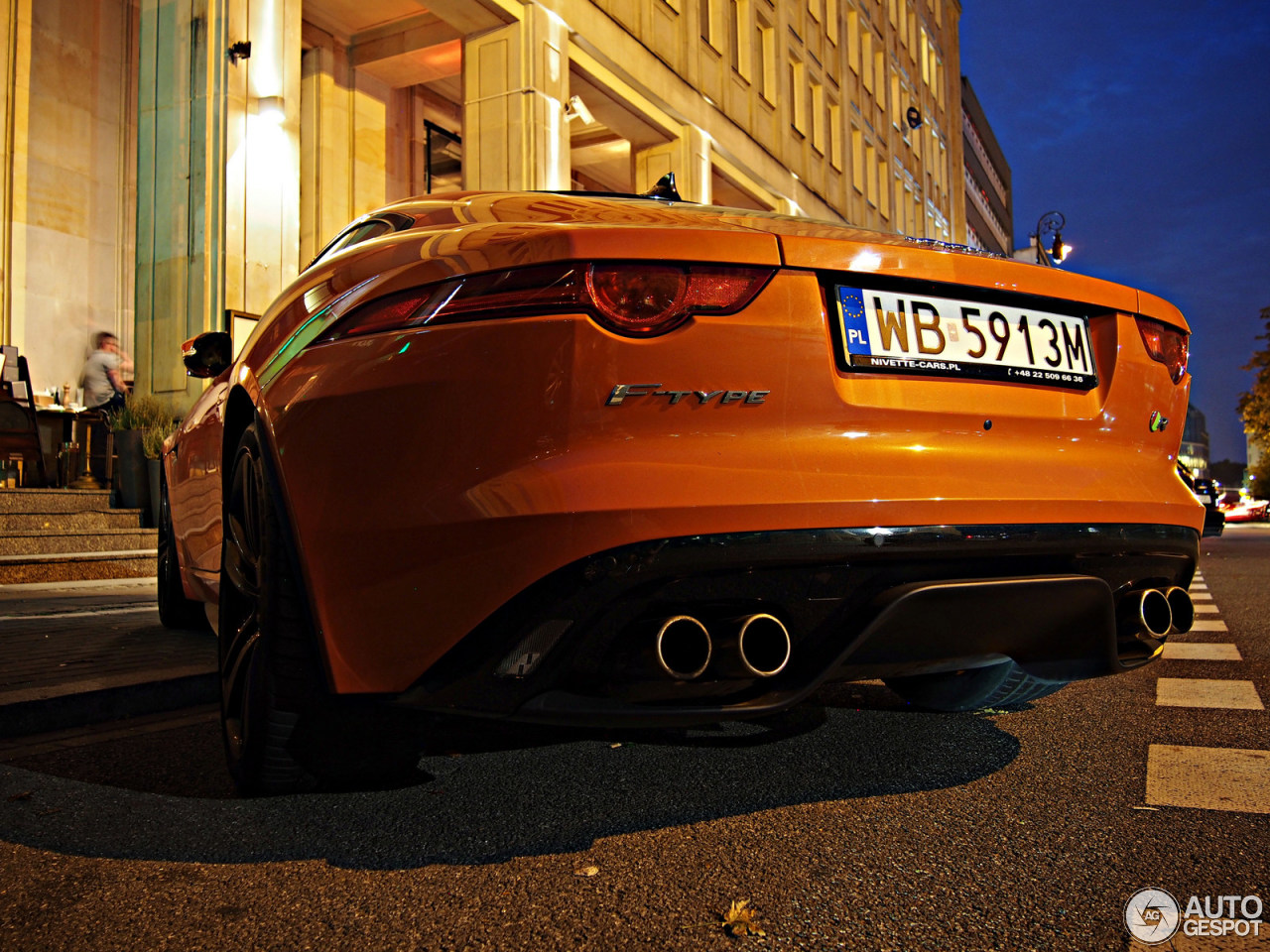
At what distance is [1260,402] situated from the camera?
4469cm

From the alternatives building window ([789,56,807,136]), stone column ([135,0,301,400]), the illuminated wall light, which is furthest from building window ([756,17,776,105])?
the illuminated wall light

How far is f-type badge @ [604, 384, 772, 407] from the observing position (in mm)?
1685

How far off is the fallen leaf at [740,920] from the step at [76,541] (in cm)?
691

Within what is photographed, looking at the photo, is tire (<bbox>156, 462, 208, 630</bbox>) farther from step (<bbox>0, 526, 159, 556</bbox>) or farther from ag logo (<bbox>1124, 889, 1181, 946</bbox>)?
ag logo (<bbox>1124, 889, 1181, 946</bbox>)

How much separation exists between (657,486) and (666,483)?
2 cm

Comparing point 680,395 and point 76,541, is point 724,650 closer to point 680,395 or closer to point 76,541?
point 680,395

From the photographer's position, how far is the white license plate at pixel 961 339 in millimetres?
1916

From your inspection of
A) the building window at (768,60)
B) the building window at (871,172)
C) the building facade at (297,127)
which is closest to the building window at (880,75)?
the building window at (871,172)

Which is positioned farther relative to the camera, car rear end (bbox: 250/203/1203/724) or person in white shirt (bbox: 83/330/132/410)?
person in white shirt (bbox: 83/330/132/410)

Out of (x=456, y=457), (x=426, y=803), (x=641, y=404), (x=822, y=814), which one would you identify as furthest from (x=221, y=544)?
(x=822, y=814)

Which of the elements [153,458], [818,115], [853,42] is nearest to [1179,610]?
[153,458]

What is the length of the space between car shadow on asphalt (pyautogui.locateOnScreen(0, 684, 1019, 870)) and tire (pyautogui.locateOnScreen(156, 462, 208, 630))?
155cm

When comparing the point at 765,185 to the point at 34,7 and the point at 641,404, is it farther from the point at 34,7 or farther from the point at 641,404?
the point at 641,404

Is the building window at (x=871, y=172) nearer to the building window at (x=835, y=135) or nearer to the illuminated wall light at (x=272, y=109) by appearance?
the building window at (x=835, y=135)
